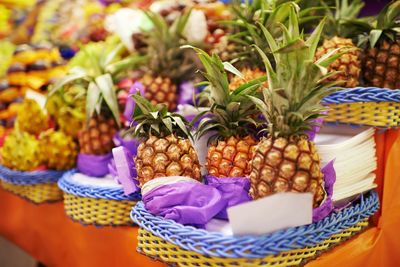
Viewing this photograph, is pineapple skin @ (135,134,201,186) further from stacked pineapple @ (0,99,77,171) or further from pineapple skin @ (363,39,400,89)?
stacked pineapple @ (0,99,77,171)

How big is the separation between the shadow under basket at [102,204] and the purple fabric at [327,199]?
767 mm

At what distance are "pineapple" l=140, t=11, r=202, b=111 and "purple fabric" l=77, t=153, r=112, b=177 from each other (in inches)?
16.4

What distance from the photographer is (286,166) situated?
3.65ft

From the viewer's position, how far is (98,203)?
1727 mm

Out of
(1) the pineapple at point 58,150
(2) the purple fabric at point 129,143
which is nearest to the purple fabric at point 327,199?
(2) the purple fabric at point 129,143

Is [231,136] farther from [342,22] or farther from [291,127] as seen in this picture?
[342,22]

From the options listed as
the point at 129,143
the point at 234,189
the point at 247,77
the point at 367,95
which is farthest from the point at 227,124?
the point at 129,143

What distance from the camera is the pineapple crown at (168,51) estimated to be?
83.5 inches

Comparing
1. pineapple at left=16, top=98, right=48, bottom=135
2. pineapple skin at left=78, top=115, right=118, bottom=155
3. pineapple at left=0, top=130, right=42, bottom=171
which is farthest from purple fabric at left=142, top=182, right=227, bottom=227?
pineapple at left=16, top=98, right=48, bottom=135

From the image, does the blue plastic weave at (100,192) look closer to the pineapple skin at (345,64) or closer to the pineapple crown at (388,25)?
the pineapple skin at (345,64)

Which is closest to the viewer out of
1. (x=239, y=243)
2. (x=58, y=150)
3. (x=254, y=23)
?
(x=239, y=243)

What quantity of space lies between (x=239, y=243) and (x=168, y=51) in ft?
4.24

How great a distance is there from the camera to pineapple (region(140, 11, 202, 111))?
2092 millimetres

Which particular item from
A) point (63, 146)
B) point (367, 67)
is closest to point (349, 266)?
point (367, 67)
